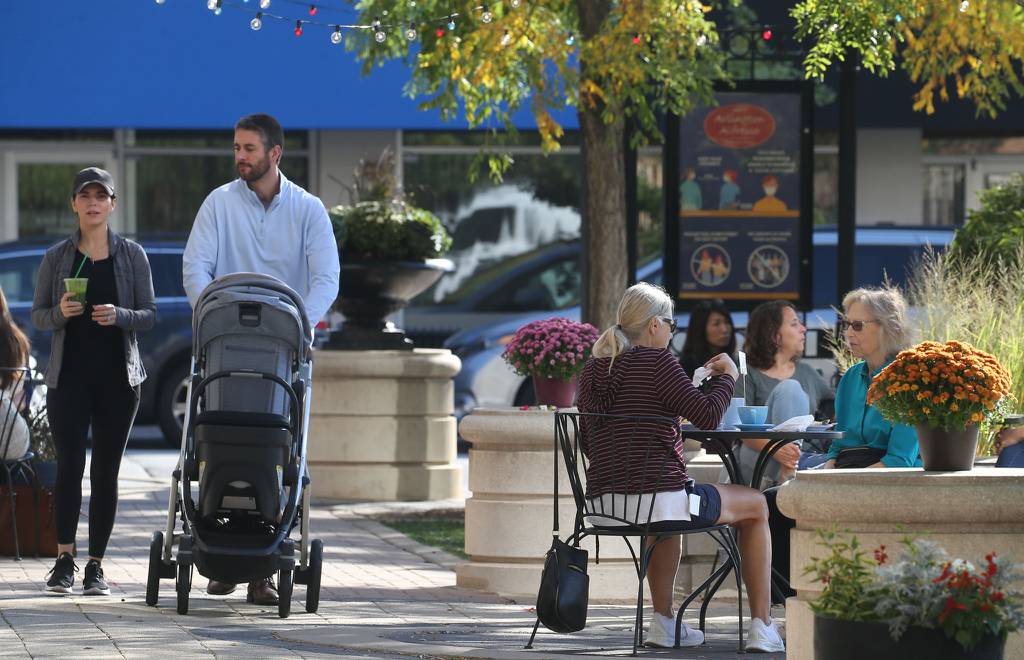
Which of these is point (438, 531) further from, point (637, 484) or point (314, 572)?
point (637, 484)

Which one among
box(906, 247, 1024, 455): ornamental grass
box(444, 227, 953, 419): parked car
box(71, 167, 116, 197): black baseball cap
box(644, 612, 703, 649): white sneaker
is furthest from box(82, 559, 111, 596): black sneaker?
box(444, 227, 953, 419): parked car

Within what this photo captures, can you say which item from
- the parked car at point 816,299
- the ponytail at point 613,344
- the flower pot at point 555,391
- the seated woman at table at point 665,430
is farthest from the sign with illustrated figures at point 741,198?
the ponytail at point 613,344

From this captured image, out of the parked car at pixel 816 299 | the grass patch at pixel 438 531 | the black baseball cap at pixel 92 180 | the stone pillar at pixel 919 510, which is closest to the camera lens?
the stone pillar at pixel 919 510

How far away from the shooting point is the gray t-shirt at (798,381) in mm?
9344

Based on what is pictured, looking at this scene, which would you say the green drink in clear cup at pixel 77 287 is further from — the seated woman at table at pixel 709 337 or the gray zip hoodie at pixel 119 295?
the seated woman at table at pixel 709 337

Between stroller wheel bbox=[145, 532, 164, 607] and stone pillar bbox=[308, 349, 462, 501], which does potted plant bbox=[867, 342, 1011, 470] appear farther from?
stone pillar bbox=[308, 349, 462, 501]

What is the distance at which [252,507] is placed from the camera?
746 cm

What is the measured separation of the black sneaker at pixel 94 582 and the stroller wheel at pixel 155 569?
0.41m

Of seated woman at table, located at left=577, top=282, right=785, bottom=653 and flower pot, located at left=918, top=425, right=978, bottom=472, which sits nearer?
flower pot, located at left=918, top=425, right=978, bottom=472

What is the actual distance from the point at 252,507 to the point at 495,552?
174 cm

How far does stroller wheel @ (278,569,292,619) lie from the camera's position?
7.50 m

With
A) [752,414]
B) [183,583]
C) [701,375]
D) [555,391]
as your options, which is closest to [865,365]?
[752,414]

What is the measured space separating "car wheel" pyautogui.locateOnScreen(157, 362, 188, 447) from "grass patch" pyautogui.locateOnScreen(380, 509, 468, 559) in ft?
15.7

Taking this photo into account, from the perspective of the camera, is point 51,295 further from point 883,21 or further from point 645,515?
point 883,21
